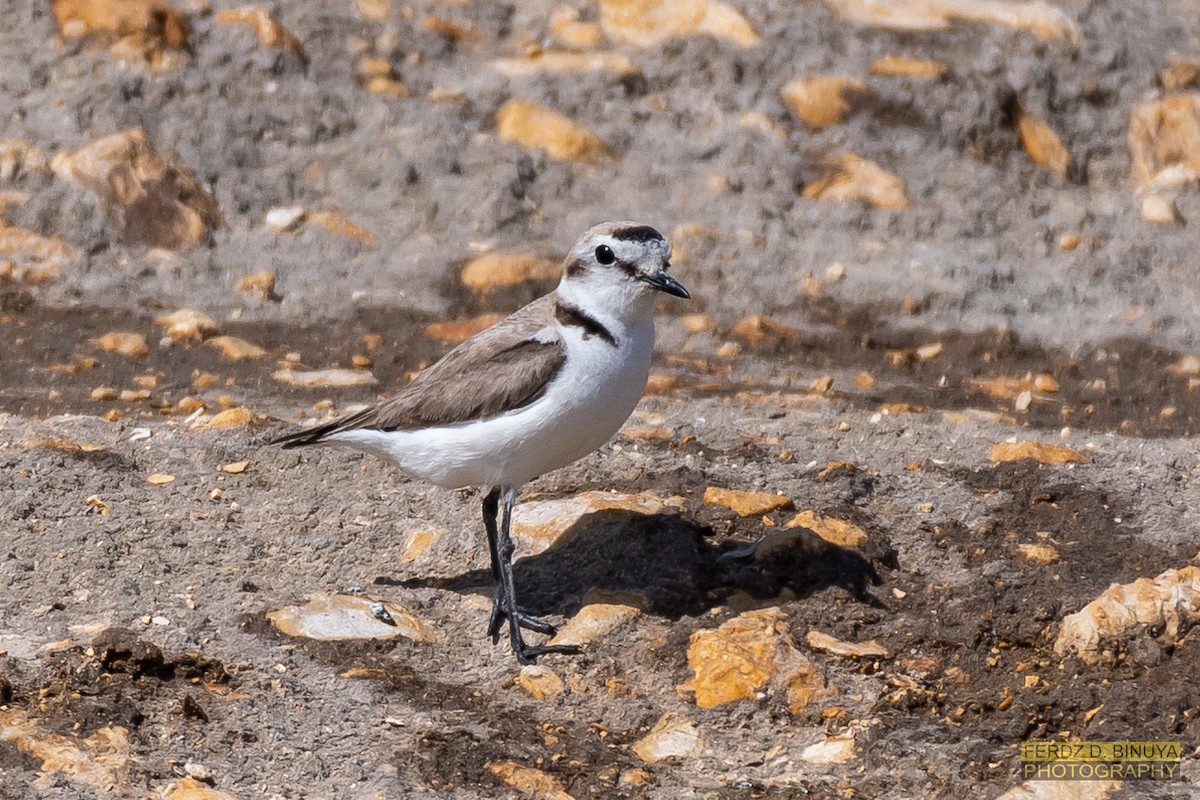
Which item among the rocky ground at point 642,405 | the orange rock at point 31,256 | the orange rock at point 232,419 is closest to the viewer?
the rocky ground at point 642,405

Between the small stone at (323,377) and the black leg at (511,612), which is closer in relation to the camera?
the black leg at (511,612)

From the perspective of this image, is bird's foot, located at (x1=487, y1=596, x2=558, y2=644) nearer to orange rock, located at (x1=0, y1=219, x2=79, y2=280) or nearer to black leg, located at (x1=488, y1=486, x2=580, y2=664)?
black leg, located at (x1=488, y1=486, x2=580, y2=664)

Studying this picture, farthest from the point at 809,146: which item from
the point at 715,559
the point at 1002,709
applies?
the point at 1002,709

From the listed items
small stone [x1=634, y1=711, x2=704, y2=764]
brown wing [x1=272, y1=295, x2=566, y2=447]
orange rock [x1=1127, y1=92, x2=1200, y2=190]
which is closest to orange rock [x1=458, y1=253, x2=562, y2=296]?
brown wing [x1=272, y1=295, x2=566, y2=447]

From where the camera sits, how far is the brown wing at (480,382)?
5.54m

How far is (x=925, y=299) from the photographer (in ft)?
28.8

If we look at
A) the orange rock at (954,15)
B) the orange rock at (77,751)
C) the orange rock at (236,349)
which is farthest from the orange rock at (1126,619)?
the orange rock at (954,15)

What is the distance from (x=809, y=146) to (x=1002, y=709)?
5.45 m

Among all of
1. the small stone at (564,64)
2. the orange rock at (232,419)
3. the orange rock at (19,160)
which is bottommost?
the orange rock at (232,419)

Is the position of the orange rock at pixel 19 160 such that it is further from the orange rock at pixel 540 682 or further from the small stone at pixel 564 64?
the orange rock at pixel 540 682

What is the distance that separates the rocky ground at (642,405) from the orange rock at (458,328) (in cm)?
3

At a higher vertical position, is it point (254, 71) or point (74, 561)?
point (254, 71)

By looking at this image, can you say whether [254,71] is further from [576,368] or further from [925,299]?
[576,368]

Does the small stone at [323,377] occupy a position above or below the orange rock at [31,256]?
below
